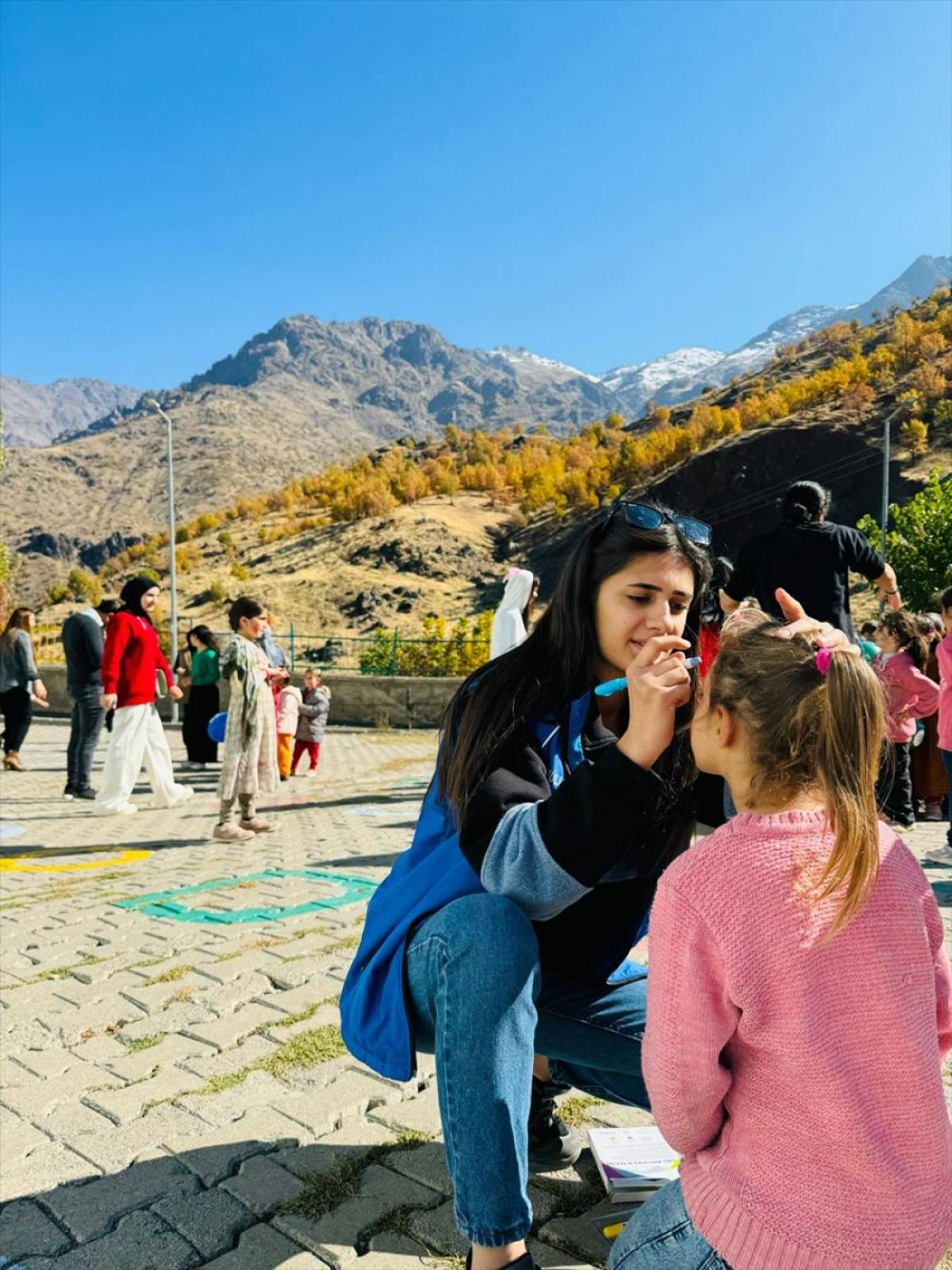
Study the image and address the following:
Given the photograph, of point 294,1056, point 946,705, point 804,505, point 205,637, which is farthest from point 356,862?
point 205,637

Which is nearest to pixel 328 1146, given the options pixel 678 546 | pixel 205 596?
pixel 678 546

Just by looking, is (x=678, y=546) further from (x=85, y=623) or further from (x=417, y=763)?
(x=417, y=763)

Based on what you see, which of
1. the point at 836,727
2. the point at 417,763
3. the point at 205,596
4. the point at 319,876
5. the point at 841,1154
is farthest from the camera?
the point at 205,596

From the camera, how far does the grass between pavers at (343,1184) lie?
2.12m

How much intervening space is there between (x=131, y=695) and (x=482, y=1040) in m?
7.07

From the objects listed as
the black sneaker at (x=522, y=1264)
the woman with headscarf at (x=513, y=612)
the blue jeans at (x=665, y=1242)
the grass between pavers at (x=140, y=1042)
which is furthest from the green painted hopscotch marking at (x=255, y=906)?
the blue jeans at (x=665, y=1242)

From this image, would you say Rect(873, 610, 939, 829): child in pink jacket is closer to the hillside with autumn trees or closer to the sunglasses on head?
the sunglasses on head

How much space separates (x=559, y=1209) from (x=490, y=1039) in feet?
2.20

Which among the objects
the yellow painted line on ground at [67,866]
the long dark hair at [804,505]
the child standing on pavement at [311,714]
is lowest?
the yellow painted line on ground at [67,866]

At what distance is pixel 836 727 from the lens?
1435 mm

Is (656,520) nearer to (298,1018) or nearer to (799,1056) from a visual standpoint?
(799,1056)

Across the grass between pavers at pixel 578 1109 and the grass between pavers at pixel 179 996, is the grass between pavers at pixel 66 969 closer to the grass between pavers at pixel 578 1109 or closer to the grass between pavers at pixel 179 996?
the grass between pavers at pixel 179 996

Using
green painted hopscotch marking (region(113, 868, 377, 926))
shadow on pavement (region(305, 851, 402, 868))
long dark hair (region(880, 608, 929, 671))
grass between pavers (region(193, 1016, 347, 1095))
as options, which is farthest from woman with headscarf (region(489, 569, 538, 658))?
grass between pavers (region(193, 1016, 347, 1095))

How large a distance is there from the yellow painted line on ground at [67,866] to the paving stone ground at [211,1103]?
48cm
